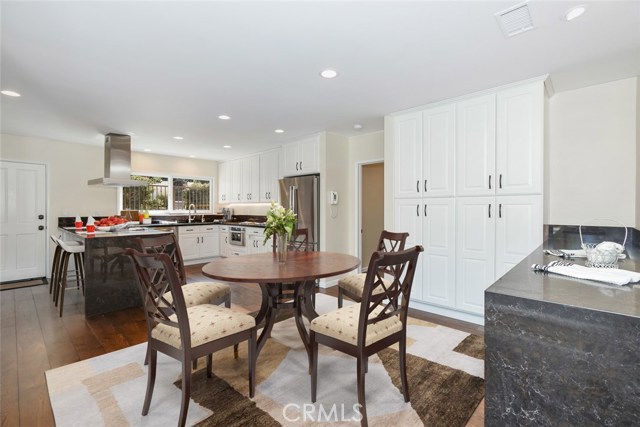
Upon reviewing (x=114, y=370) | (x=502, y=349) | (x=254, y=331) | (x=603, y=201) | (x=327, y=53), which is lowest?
(x=114, y=370)

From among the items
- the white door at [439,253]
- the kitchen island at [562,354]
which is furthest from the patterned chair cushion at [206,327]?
the white door at [439,253]

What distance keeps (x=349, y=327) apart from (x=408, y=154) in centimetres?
248

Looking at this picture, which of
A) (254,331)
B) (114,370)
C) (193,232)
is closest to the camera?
(254,331)

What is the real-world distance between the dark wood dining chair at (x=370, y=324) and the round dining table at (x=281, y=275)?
0.31 meters

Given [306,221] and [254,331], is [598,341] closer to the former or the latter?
[254,331]

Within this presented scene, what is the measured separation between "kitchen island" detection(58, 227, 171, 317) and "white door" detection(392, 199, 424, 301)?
10.2 ft

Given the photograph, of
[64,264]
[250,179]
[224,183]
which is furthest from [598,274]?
[224,183]

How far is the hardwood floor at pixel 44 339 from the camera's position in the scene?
1.90 metres

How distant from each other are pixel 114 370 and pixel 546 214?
3965 millimetres

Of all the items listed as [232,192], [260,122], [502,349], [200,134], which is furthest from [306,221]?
[502,349]

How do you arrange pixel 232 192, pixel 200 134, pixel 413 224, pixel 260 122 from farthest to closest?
pixel 232 192, pixel 200 134, pixel 260 122, pixel 413 224

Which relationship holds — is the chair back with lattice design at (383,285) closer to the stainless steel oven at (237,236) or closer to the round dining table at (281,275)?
the round dining table at (281,275)

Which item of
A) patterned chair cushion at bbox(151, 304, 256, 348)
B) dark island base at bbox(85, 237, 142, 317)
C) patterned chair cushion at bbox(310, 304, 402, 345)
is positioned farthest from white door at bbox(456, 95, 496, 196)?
dark island base at bbox(85, 237, 142, 317)

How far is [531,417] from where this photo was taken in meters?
1.01
